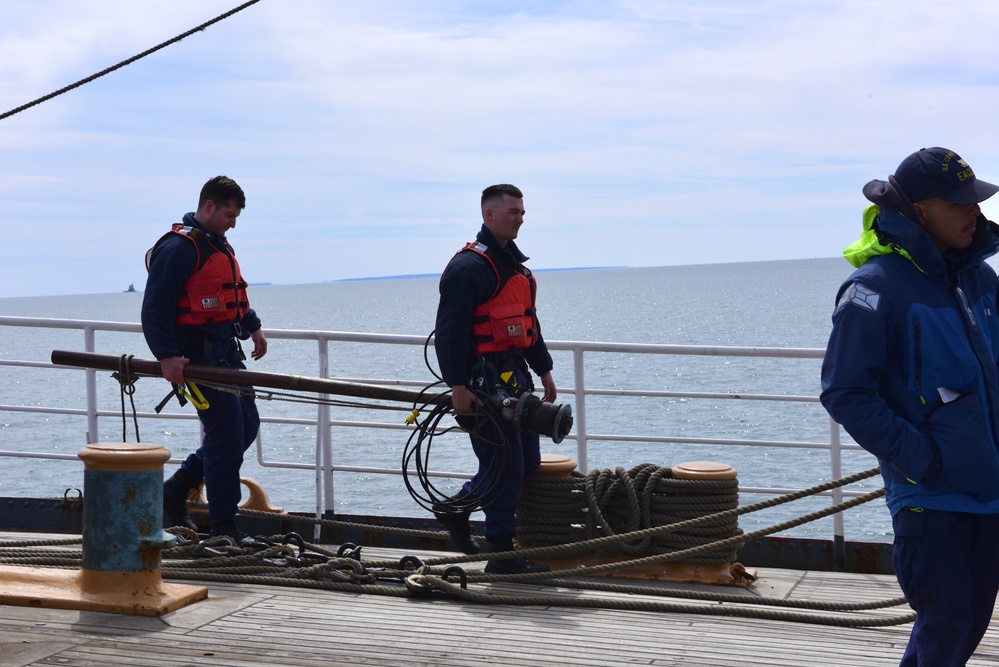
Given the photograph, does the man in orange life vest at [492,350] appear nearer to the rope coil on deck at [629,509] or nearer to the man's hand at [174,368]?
the rope coil on deck at [629,509]

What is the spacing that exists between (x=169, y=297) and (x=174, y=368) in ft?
1.19

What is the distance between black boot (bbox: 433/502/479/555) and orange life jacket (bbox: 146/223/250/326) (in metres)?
1.42

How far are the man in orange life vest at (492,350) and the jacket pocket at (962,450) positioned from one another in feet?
8.57

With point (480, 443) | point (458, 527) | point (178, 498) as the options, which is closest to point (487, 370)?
point (480, 443)

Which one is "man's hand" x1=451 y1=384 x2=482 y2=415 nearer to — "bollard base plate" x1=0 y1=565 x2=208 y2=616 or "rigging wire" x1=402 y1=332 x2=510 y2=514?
"rigging wire" x1=402 y1=332 x2=510 y2=514

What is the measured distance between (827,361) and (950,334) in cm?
30

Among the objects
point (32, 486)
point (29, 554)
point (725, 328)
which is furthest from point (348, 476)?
point (725, 328)

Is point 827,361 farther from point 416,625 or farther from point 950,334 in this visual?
point 416,625

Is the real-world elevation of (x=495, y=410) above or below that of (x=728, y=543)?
above

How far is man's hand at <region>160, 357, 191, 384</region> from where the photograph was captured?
5258mm

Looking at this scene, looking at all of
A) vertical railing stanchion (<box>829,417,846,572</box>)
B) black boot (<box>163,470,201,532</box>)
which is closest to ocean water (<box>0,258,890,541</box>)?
A: black boot (<box>163,470,201,532</box>)

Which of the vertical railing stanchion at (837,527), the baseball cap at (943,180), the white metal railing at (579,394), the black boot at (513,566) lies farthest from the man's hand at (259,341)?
the baseball cap at (943,180)

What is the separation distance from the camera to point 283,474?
2105 centimetres

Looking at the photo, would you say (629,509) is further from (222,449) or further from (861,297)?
(861,297)
